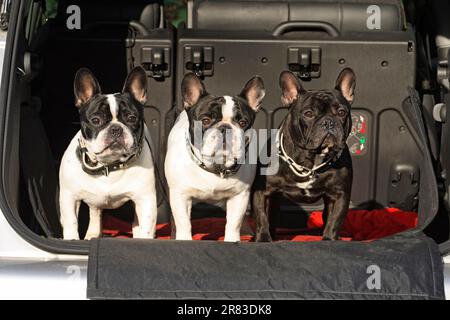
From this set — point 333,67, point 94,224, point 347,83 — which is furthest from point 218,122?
point 333,67

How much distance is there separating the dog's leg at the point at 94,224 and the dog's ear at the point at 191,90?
0.59 metres

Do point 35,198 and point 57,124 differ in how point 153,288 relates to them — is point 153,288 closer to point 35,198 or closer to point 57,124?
point 35,198

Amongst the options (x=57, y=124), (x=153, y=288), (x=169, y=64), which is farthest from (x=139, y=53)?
(x=153, y=288)

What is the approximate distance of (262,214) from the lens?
12.1 feet

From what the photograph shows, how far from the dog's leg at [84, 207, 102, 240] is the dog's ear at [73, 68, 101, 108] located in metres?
0.48

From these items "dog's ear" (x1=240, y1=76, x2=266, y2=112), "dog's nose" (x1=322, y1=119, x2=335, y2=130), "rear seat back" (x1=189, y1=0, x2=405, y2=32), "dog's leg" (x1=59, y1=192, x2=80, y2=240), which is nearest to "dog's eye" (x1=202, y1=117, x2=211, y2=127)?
"dog's ear" (x1=240, y1=76, x2=266, y2=112)

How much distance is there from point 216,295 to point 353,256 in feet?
1.54

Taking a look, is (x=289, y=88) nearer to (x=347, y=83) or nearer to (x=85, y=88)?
(x=347, y=83)

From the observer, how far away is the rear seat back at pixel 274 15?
419 cm

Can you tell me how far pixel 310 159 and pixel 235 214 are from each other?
0.39 meters

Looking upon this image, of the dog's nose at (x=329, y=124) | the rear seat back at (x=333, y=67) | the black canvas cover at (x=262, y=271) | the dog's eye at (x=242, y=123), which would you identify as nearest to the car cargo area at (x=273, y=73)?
the rear seat back at (x=333, y=67)

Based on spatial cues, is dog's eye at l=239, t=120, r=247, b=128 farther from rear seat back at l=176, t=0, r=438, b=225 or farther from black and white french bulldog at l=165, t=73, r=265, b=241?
rear seat back at l=176, t=0, r=438, b=225

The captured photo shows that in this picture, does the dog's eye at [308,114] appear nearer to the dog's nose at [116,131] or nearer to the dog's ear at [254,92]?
the dog's ear at [254,92]

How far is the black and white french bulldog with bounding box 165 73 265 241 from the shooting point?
344cm
